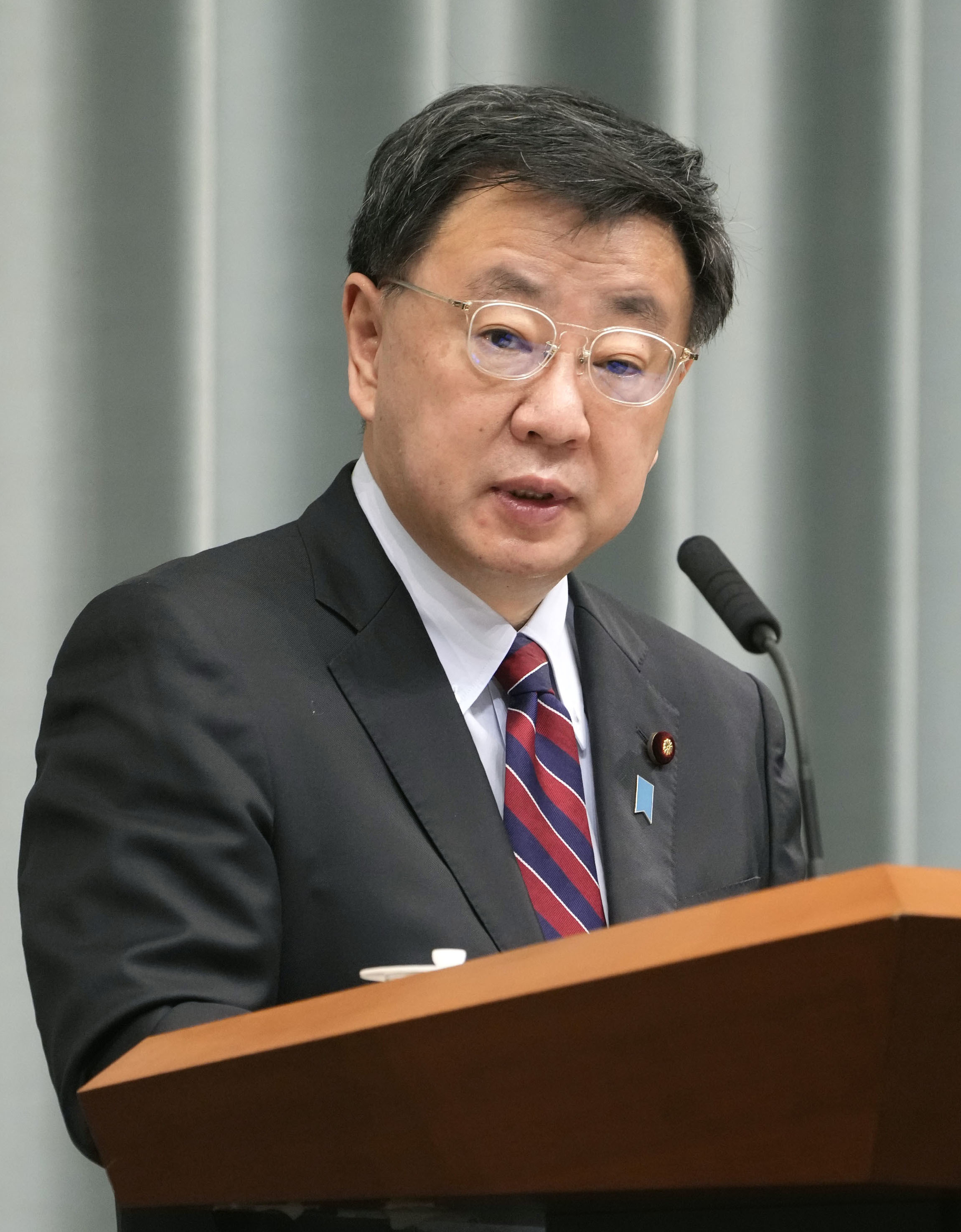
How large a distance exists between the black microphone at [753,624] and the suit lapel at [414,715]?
10.1 inches

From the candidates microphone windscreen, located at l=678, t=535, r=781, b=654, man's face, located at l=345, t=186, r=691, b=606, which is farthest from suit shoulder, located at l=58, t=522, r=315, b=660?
microphone windscreen, located at l=678, t=535, r=781, b=654

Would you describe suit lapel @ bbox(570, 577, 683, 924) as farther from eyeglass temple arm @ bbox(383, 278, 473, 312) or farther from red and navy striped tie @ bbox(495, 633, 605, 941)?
eyeglass temple arm @ bbox(383, 278, 473, 312)

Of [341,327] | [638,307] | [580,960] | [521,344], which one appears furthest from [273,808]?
[341,327]

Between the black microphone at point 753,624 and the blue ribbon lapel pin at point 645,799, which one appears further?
the blue ribbon lapel pin at point 645,799

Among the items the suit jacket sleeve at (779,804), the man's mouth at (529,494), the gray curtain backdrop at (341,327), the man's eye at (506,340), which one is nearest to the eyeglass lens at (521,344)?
the man's eye at (506,340)

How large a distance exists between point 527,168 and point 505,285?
116mm

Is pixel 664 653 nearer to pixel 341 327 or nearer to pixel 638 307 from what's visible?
pixel 638 307

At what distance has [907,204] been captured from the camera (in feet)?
8.68

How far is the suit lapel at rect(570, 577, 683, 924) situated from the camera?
4.92 ft

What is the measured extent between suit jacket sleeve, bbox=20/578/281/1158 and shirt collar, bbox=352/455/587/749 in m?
0.25

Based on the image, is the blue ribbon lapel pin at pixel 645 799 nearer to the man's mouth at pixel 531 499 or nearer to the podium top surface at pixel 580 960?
the man's mouth at pixel 531 499

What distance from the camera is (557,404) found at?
1481 mm

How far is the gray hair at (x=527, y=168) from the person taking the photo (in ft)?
4.96

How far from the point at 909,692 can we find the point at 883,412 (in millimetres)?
464
